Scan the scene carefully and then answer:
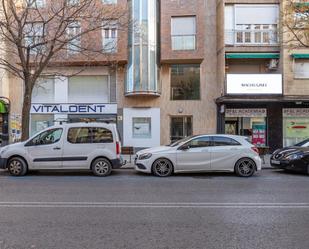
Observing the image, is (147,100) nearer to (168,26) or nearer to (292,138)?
(168,26)

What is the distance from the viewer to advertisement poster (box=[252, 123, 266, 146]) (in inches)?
877

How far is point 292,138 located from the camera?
2208 centimetres

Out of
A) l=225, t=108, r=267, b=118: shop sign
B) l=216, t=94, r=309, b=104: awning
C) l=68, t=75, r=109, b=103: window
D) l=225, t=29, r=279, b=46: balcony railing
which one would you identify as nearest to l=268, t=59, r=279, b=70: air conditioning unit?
l=225, t=29, r=279, b=46: balcony railing

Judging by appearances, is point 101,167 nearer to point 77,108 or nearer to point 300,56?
point 77,108

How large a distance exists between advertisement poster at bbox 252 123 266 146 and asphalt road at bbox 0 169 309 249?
1090 cm

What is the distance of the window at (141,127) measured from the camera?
2255cm

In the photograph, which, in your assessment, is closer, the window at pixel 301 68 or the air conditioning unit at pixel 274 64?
the window at pixel 301 68

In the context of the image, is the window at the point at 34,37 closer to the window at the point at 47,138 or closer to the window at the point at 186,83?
the window at the point at 47,138

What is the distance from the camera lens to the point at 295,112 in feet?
71.9

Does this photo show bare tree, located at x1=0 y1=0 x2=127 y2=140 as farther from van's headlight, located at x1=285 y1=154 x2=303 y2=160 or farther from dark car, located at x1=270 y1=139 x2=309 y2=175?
van's headlight, located at x1=285 y1=154 x2=303 y2=160

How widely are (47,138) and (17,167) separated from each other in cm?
138

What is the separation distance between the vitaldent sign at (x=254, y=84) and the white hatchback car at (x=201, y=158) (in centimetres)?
825

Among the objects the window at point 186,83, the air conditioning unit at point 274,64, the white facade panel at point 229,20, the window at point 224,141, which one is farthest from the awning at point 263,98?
the window at point 224,141

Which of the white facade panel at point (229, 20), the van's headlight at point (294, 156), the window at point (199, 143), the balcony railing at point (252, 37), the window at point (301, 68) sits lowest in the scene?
the van's headlight at point (294, 156)
